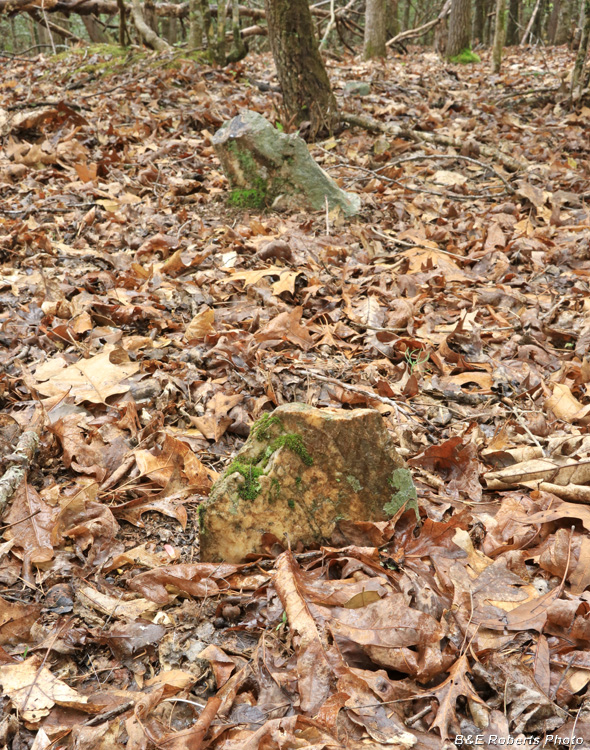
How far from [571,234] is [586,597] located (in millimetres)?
4132

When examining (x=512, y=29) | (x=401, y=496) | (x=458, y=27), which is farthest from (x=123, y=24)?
(x=512, y=29)

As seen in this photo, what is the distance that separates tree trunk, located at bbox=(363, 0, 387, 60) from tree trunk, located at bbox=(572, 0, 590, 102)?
5597 millimetres

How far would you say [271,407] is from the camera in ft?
9.73

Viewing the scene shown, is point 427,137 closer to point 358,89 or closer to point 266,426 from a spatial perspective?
point 358,89

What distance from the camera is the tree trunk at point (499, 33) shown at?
32.4 ft

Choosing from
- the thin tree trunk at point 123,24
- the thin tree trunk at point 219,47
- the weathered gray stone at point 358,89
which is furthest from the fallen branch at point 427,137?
the thin tree trunk at point 123,24

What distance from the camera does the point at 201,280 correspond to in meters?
4.32

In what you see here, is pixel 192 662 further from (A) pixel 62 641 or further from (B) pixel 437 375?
(B) pixel 437 375

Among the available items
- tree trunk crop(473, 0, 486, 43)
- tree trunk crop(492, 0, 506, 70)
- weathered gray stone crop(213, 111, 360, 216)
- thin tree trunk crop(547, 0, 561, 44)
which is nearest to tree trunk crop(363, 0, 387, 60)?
tree trunk crop(492, 0, 506, 70)

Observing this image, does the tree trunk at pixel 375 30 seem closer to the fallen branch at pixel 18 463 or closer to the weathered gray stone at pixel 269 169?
the weathered gray stone at pixel 269 169

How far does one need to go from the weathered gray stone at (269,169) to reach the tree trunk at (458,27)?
9754 mm

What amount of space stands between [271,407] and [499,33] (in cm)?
1052

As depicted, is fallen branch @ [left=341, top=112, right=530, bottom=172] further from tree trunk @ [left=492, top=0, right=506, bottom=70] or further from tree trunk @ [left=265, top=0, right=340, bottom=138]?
tree trunk @ [left=492, top=0, right=506, bottom=70]

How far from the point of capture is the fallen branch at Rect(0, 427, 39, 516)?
225 cm
